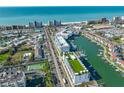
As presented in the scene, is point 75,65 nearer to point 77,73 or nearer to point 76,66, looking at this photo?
point 76,66

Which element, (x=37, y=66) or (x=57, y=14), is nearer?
(x=37, y=66)

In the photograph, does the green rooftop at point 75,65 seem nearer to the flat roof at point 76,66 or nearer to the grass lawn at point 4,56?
the flat roof at point 76,66

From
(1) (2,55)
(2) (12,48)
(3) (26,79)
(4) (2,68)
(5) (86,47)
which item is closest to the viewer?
(3) (26,79)

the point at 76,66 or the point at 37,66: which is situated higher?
the point at 76,66

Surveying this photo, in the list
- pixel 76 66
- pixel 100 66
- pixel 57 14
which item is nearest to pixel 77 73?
pixel 76 66

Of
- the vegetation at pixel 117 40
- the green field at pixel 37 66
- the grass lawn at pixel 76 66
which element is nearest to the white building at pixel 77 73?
the grass lawn at pixel 76 66
